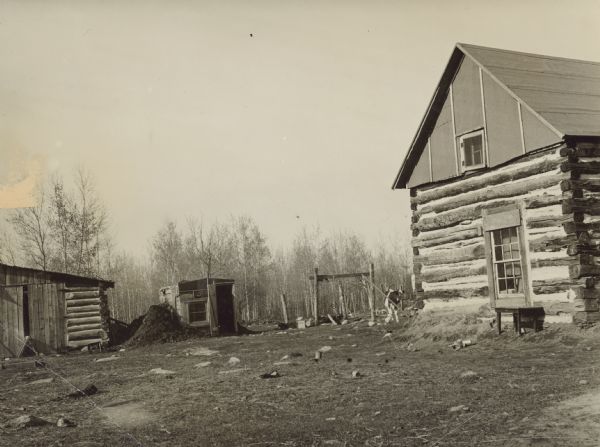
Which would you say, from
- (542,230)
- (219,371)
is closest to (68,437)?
(219,371)

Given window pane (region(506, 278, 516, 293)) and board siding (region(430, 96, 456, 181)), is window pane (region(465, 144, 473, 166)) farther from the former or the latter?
window pane (region(506, 278, 516, 293))

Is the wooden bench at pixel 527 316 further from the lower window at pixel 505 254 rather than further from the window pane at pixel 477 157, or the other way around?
the window pane at pixel 477 157

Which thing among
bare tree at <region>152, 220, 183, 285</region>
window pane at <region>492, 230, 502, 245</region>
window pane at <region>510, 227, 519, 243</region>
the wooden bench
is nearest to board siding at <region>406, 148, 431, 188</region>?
window pane at <region>492, 230, 502, 245</region>

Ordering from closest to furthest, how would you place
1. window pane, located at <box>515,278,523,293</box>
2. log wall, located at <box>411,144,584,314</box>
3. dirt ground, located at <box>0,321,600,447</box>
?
dirt ground, located at <box>0,321,600,447</box>, log wall, located at <box>411,144,584,314</box>, window pane, located at <box>515,278,523,293</box>

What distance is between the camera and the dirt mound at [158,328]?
23.4 meters

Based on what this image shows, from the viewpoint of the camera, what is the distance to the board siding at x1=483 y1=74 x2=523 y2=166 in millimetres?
13102

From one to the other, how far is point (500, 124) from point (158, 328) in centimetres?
1674

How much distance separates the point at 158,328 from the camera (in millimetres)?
A: 24078

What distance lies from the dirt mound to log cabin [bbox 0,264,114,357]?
1430mm

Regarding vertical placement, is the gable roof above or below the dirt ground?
above

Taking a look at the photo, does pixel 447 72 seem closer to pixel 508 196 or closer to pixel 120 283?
pixel 508 196

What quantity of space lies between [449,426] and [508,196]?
855cm

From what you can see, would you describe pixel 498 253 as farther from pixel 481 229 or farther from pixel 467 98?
pixel 467 98

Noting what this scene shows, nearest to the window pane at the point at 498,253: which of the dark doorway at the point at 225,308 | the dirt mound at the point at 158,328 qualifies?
the dirt mound at the point at 158,328
